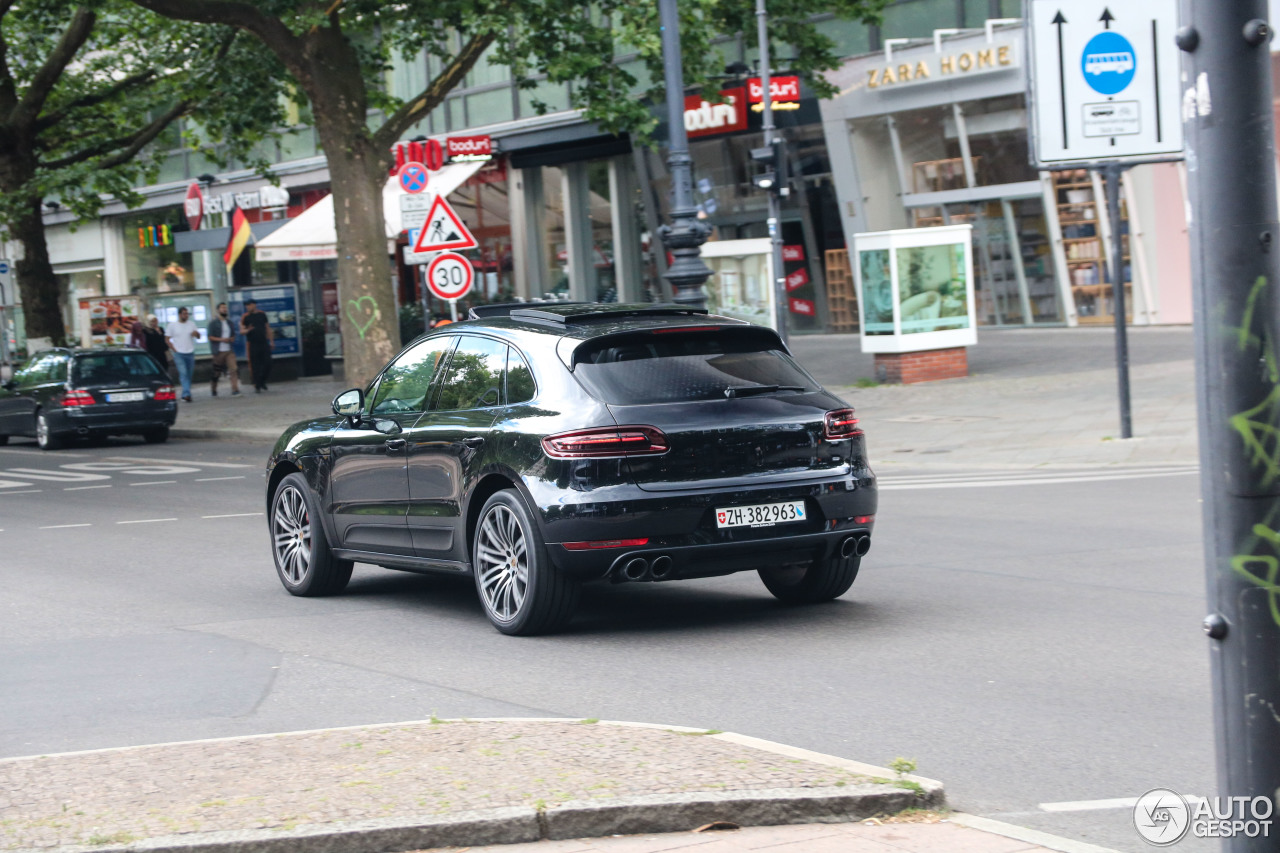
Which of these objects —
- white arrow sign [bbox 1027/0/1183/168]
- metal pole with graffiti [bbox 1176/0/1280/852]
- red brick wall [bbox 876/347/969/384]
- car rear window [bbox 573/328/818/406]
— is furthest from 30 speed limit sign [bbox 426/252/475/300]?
metal pole with graffiti [bbox 1176/0/1280/852]

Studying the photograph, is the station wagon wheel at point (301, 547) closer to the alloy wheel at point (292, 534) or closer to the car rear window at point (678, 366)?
the alloy wheel at point (292, 534)

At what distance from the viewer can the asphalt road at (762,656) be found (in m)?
5.62

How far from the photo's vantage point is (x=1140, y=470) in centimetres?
1416

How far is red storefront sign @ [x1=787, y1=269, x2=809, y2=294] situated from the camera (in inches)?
1314

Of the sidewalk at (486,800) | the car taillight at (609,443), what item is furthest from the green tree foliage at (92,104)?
the sidewalk at (486,800)

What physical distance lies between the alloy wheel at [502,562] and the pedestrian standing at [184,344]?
25.2 m

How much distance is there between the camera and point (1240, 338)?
3.13 m

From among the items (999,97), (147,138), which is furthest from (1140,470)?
(147,138)

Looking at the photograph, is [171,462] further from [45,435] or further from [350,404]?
[350,404]

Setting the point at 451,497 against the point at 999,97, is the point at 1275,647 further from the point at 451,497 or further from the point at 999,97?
the point at 999,97

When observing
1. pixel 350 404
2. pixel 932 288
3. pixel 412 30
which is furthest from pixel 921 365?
pixel 350 404

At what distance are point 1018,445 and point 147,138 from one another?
69.0 feet

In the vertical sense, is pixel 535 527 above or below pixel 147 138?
below

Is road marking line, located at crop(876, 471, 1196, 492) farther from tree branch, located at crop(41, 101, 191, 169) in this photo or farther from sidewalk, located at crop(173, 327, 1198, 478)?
tree branch, located at crop(41, 101, 191, 169)
